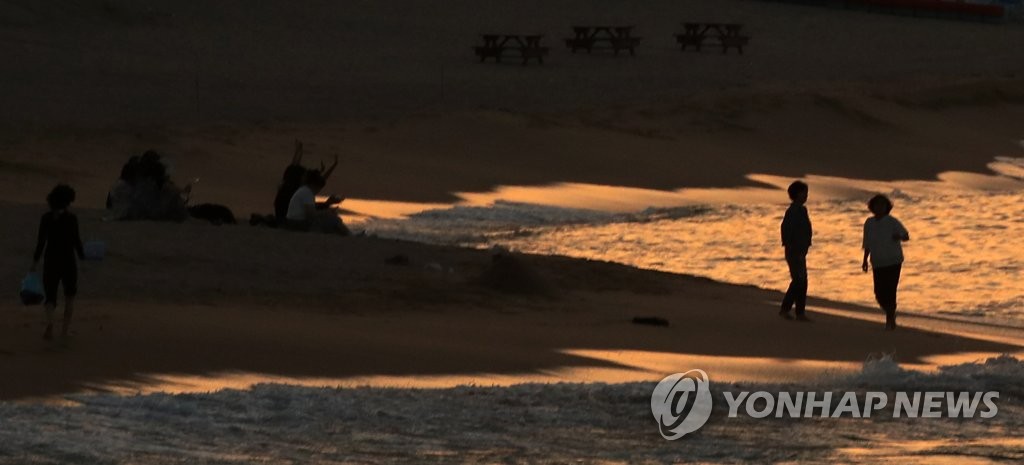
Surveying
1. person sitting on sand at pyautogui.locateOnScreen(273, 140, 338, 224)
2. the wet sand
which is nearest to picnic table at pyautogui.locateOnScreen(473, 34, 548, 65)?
the wet sand

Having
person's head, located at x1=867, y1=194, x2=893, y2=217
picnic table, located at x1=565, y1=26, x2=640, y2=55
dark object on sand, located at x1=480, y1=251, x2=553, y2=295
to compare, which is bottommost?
dark object on sand, located at x1=480, y1=251, x2=553, y2=295

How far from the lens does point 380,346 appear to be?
13422mm

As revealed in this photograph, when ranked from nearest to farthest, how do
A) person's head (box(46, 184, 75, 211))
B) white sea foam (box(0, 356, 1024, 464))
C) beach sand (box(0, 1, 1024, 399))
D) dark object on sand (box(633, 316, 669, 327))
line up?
white sea foam (box(0, 356, 1024, 464)), person's head (box(46, 184, 75, 211)), beach sand (box(0, 1, 1024, 399)), dark object on sand (box(633, 316, 669, 327))

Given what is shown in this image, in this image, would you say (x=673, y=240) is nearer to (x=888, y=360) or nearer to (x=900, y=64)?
(x=888, y=360)

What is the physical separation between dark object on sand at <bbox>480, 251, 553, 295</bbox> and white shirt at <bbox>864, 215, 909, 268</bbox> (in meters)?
2.74

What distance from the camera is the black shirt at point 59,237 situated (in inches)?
475

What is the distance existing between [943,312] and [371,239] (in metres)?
5.41

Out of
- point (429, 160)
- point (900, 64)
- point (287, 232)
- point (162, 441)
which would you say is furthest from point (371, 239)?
point (900, 64)

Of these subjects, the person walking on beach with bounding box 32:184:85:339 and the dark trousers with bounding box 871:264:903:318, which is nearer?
the person walking on beach with bounding box 32:184:85:339

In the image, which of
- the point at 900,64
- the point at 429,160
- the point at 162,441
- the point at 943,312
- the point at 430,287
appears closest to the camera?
the point at 162,441

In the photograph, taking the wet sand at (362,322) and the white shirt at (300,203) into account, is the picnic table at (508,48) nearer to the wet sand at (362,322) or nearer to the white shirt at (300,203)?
the wet sand at (362,322)

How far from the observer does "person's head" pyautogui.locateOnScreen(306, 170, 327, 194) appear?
57.6 feet

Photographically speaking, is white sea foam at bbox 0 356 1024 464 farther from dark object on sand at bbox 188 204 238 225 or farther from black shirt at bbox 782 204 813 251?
dark object on sand at bbox 188 204 238 225

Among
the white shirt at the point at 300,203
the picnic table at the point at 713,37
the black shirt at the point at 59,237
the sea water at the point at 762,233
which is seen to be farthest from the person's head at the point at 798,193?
the picnic table at the point at 713,37
